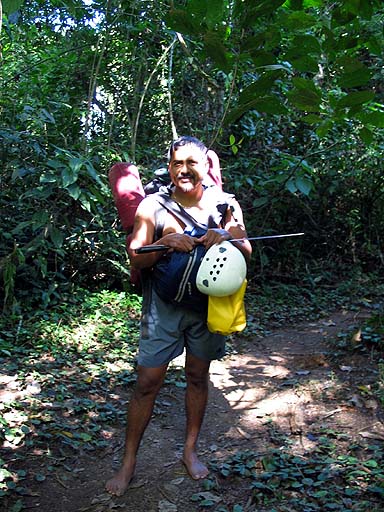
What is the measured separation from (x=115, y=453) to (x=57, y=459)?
38 centimetres

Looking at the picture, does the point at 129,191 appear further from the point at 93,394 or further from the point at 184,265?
the point at 93,394

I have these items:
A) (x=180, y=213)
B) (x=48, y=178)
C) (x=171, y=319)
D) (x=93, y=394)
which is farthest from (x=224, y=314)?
(x=48, y=178)

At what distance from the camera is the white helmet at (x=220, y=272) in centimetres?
285

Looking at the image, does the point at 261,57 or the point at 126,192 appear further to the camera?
the point at 126,192

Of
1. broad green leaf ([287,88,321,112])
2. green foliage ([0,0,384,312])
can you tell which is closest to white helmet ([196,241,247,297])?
broad green leaf ([287,88,321,112])

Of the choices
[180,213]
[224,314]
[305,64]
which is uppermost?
[305,64]

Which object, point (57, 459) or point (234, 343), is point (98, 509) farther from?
point (234, 343)

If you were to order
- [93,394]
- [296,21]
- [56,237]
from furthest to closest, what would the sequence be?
1. [56,237]
2. [93,394]
3. [296,21]

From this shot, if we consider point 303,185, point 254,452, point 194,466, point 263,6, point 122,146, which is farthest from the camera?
point 122,146

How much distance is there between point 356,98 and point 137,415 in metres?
1.95

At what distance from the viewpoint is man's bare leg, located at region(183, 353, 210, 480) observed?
3.34 m

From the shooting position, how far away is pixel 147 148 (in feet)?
23.4

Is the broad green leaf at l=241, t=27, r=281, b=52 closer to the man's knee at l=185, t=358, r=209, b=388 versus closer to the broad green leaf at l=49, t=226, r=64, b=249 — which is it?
the man's knee at l=185, t=358, r=209, b=388

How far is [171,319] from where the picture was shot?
3.16 metres
